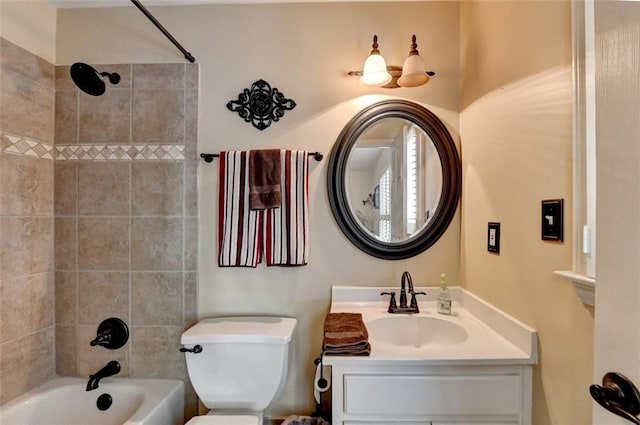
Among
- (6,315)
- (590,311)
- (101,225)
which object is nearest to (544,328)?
(590,311)

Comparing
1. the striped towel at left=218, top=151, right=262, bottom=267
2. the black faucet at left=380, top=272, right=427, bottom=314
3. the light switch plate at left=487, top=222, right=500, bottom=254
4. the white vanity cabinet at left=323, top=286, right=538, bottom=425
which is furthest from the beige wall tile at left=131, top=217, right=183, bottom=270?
the light switch plate at left=487, top=222, right=500, bottom=254

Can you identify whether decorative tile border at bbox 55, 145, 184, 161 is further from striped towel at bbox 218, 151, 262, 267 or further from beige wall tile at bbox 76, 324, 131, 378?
beige wall tile at bbox 76, 324, 131, 378

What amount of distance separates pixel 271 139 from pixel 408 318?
1213 mm

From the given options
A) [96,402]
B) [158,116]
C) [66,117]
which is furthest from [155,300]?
[66,117]

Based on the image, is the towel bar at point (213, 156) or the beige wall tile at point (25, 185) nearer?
the beige wall tile at point (25, 185)

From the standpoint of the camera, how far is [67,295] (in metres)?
1.77

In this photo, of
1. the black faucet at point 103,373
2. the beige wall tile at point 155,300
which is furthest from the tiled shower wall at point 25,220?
the beige wall tile at point 155,300

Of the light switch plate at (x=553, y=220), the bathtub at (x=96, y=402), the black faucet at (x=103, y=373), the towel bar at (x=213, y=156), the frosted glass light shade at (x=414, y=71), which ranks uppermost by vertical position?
the frosted glass light shade at (x=414, y=71)

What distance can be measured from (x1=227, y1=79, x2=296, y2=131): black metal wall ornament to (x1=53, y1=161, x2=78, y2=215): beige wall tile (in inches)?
38.0

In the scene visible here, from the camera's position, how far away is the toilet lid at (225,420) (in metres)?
1.38

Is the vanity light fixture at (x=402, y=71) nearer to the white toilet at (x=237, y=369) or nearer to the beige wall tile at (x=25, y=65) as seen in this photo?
the white toilet at (x=237, y=369)

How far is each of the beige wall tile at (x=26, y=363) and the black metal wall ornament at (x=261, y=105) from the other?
1.63m

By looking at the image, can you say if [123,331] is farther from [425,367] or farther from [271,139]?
[425,367]

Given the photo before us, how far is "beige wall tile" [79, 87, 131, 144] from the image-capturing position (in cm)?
177
